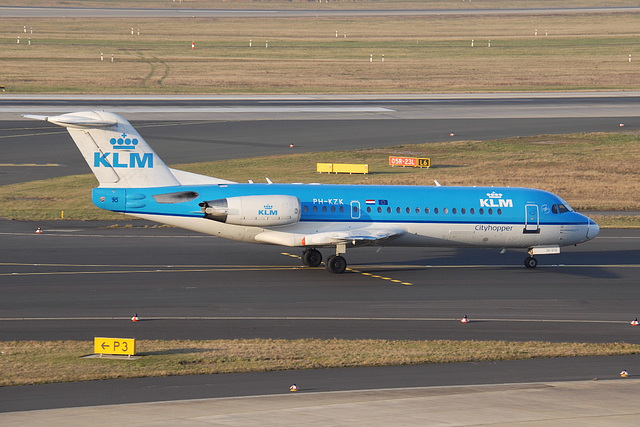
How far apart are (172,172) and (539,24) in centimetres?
13252

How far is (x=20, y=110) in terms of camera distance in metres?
72.8

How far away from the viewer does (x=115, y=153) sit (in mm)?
33531

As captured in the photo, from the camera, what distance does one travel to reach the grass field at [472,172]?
47.9 metres

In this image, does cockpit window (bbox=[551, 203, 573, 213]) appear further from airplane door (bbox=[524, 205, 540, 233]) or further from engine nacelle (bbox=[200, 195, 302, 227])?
engine nacelle (bbox=[200, 195, 302, 227])

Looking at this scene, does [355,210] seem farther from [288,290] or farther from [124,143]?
[124,143]

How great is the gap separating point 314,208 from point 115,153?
7.62 m

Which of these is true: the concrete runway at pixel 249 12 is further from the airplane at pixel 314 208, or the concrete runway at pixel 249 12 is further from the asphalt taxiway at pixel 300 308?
the airplane at pixel 314 208

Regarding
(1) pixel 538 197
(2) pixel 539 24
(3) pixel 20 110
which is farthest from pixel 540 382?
(2) pixel 539 24

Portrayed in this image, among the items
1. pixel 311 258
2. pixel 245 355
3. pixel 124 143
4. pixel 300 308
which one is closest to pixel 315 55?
pixel 311 258

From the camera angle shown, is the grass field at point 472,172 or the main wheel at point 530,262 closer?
the main wheel at point 530,262

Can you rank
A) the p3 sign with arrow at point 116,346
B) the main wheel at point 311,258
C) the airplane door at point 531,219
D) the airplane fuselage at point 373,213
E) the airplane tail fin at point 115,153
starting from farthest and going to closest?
the airplane door at point 531,219 < the main wheel at point 311,258 < the airplane fuselage at point 373,213 < the airplane tail fin at point 115,153 < the p3 sign with arrow at point 116,346

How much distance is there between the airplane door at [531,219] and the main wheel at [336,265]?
7733 mm

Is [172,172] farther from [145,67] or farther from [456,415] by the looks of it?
[145,67]

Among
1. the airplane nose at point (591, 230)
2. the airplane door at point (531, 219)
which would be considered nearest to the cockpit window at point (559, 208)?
the airplane door at point (531, 219)
